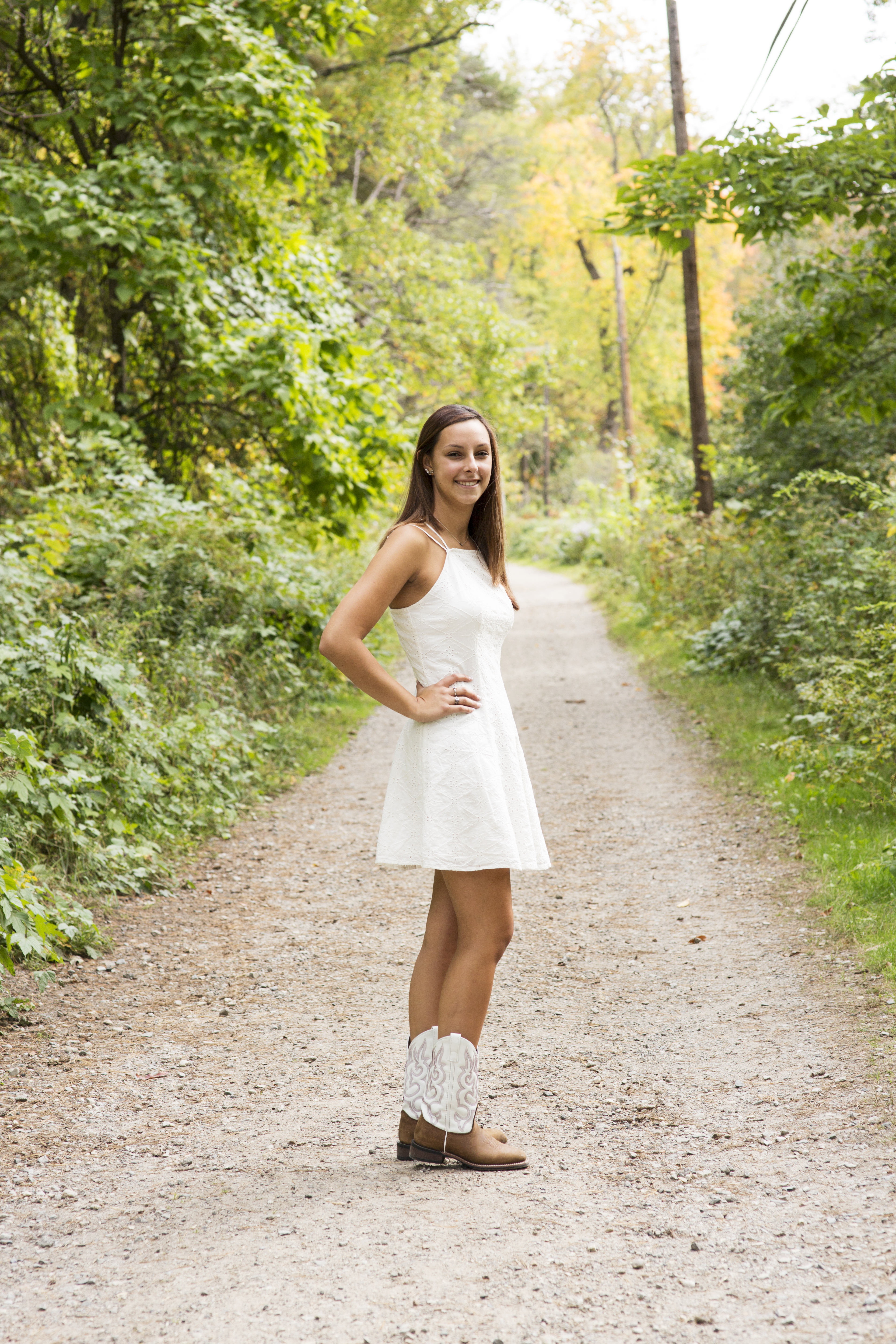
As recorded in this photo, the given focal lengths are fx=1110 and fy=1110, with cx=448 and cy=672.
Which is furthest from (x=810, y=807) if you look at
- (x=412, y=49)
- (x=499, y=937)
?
(x=412, y=49)

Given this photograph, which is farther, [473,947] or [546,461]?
[546,461]

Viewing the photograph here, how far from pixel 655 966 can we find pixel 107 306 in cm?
877

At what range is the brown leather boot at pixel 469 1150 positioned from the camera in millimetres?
3051

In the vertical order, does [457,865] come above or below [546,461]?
below

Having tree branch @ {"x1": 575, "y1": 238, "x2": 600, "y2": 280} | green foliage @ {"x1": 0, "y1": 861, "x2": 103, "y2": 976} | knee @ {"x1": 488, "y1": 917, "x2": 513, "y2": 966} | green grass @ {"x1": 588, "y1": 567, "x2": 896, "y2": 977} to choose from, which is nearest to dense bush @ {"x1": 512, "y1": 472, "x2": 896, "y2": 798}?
green grass @ {"x1": 588, "y1": 567, "x2": 896, "y2": 977}

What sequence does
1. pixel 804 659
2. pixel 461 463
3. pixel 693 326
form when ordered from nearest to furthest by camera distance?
1. pixel 461 463
2. pixel 804 659
3. pixel 693 326

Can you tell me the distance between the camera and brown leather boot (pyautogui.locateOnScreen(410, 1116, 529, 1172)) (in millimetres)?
3051

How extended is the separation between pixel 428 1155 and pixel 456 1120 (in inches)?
5.8

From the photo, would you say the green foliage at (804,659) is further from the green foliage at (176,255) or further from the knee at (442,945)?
the green foliage at (176,255)

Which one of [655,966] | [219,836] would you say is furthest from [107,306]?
[655,966]

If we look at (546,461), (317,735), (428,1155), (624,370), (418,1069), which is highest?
(624,370)

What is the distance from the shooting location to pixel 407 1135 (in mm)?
3154

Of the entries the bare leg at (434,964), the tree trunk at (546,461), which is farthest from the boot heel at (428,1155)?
the tree trunk at (546,461)

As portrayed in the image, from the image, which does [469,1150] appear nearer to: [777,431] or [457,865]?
[457,865]
